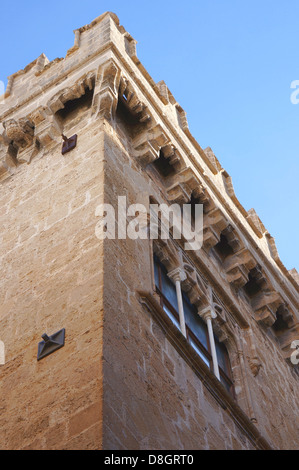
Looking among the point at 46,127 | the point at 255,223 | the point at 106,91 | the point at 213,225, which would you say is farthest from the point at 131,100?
the point at 255,223

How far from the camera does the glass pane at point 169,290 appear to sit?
9.15 meters

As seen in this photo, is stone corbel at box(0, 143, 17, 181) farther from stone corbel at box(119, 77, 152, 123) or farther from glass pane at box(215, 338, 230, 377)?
glass pane at box(215, 338, 230, 377)

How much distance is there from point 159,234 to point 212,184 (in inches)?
109

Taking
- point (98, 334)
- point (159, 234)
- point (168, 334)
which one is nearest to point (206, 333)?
point (159, 234)

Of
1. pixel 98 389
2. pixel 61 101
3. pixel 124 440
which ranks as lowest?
pixel 124 440

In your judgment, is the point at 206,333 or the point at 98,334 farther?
the point at 206,333

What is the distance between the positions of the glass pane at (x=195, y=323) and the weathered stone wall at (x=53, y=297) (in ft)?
5.83

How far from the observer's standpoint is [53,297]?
7594mm

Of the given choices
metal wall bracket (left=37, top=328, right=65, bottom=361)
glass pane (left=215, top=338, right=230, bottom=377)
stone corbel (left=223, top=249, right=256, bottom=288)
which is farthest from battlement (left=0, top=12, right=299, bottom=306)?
metal wall bracket (left=37, top=328, right=65, bottom=361)

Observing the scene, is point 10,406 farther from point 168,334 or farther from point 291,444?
point 291,444
